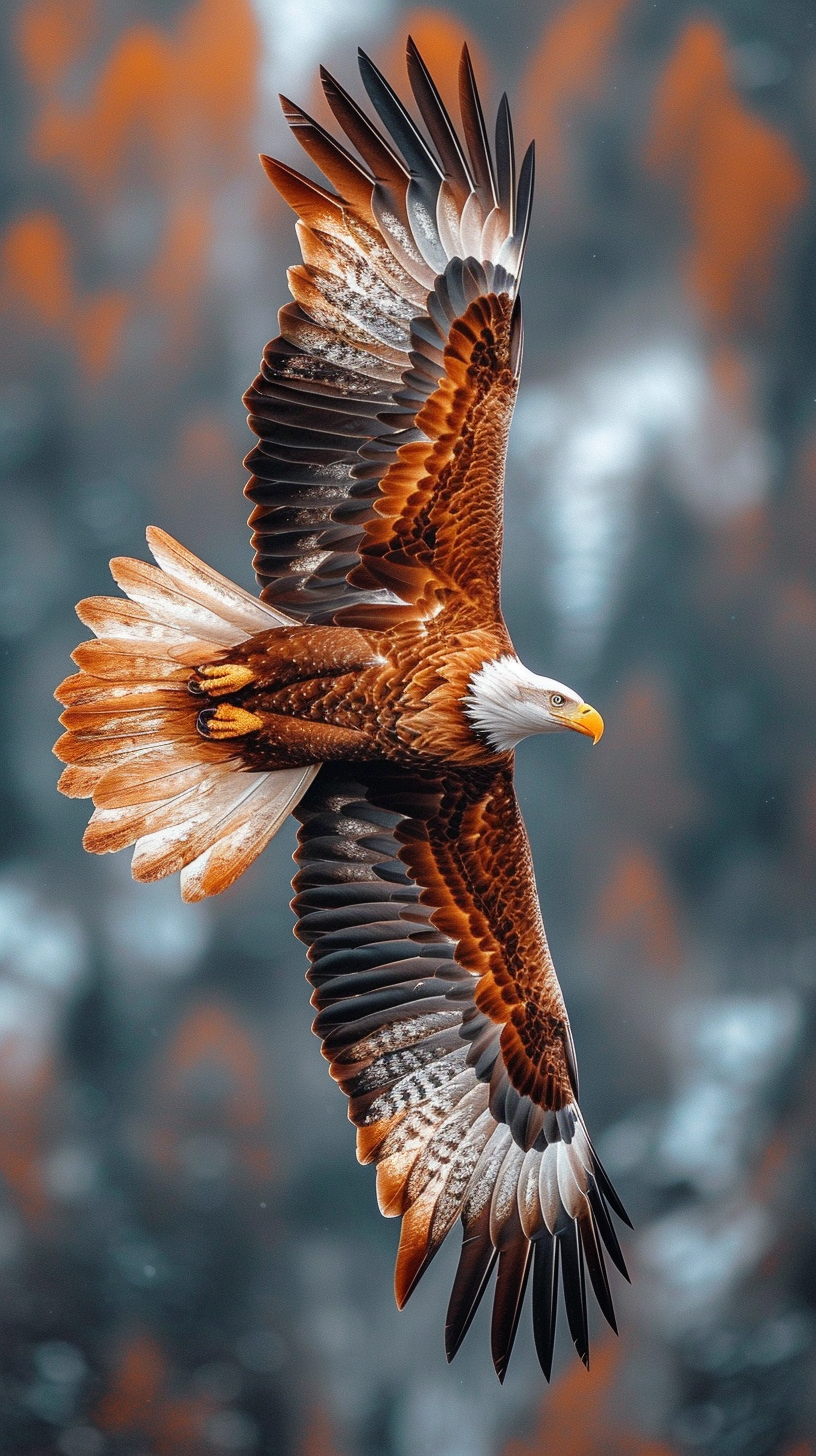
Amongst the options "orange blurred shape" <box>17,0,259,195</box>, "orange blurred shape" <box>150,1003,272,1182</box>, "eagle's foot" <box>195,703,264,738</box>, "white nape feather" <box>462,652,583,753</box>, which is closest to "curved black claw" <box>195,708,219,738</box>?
"eagle's foot" <box>195,703,264,738</box>

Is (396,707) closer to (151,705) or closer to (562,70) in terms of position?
(151,705)

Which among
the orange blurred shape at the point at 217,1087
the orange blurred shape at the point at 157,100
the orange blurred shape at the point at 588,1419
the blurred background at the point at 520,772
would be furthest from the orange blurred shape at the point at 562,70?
the orange blurred shape at the point at 588,1419

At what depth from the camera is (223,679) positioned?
2.89 m

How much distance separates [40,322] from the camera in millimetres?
3590

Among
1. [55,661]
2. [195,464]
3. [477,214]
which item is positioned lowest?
[55,661]

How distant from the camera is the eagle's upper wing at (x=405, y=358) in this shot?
113 inches

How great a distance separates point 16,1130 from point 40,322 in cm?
175

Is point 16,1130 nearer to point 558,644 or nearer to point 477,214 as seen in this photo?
point 558,644

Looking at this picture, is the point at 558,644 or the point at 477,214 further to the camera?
the point at 558,644

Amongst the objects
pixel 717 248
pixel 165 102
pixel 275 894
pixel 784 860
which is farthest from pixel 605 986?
pixel 165 102

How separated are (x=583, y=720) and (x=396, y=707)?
0.32 metres

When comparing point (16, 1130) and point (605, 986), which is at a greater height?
point (605, 986)

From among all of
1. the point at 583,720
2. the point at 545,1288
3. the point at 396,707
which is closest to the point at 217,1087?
the point at 545,1288

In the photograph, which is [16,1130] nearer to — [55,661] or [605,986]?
[55,661]
